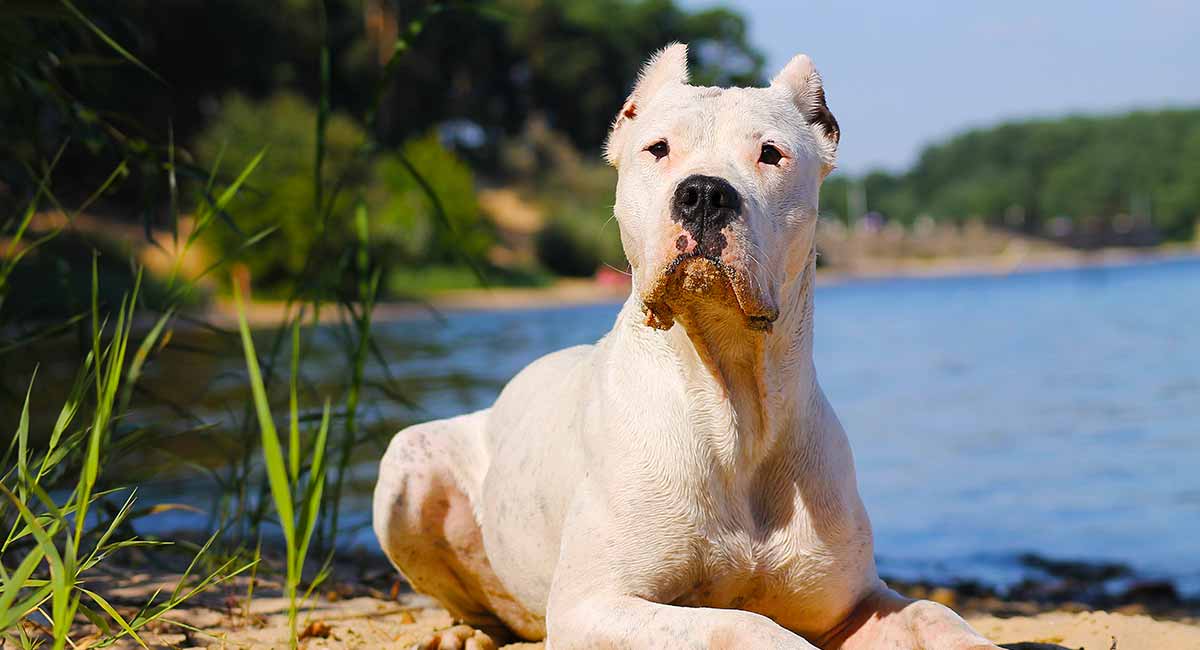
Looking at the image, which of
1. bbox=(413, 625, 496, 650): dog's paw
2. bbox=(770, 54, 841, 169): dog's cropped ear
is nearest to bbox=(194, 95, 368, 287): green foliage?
bbox=(413, 625, 496, 650): dog's paw

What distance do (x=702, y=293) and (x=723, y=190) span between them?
239 mm

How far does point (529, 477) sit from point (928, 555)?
4.92m

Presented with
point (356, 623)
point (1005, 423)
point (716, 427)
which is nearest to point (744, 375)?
point (716, 427)

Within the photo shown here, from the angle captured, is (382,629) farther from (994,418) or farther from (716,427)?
(994,418)

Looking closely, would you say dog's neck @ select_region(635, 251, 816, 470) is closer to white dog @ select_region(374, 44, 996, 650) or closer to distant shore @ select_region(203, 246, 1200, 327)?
white dog @ select_region(374, 44, 996, 650)

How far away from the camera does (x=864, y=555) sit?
3.18m

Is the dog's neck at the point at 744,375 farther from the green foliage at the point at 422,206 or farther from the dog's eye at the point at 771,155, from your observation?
the green foliage at the point at 422,206

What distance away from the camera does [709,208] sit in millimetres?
2691

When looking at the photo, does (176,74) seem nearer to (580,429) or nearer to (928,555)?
(928,555)

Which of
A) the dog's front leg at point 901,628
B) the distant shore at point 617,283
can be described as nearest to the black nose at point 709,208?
the dog's front leg at point 901,628

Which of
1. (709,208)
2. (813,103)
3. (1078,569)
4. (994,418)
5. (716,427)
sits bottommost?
(994,418)

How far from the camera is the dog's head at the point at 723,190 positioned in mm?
2701

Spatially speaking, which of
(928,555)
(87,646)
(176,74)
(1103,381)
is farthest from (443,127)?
(87,646)

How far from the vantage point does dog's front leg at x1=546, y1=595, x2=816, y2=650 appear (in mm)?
2654
